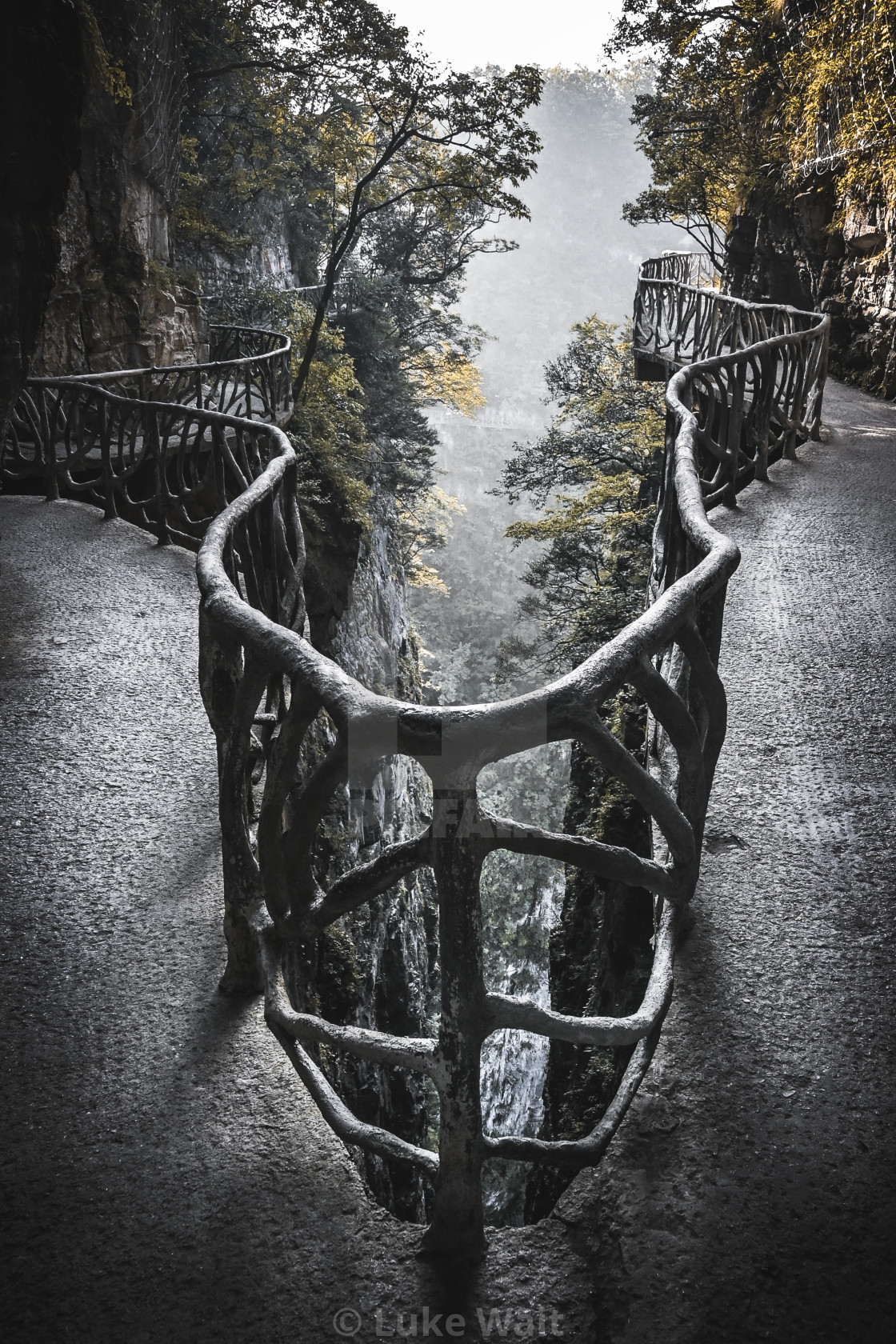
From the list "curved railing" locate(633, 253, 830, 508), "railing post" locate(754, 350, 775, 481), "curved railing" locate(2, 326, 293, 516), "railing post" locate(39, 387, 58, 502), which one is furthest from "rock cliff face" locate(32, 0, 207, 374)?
"railing post" locate(754, 350, 775, 481)

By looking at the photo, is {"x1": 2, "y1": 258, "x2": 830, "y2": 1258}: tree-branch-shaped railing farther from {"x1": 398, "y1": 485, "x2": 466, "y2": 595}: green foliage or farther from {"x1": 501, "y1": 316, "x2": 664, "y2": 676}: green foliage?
{"x1": 398, "y1": 485, "x2": 466, "y2": 595}: green foliage

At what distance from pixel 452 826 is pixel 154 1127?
51.7 inches

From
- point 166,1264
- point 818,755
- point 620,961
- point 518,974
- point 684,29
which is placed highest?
point 684,29

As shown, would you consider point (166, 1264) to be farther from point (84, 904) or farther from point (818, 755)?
point (818, 755)

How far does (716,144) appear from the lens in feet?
49.4

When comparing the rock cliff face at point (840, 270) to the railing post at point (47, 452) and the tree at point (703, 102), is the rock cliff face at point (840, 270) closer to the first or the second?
the tree at point (703, 102)

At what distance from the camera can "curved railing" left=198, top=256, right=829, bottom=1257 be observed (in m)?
1.57

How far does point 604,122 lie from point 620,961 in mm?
74792

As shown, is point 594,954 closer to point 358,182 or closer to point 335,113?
point 358,182

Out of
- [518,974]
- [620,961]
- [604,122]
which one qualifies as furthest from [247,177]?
[604,122]

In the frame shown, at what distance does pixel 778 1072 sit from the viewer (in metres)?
2.12

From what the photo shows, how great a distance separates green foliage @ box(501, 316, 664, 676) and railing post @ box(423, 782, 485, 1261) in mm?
8802

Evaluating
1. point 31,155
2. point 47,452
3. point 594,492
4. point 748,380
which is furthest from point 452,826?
point 594,492

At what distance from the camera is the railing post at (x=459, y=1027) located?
155 centimetres
